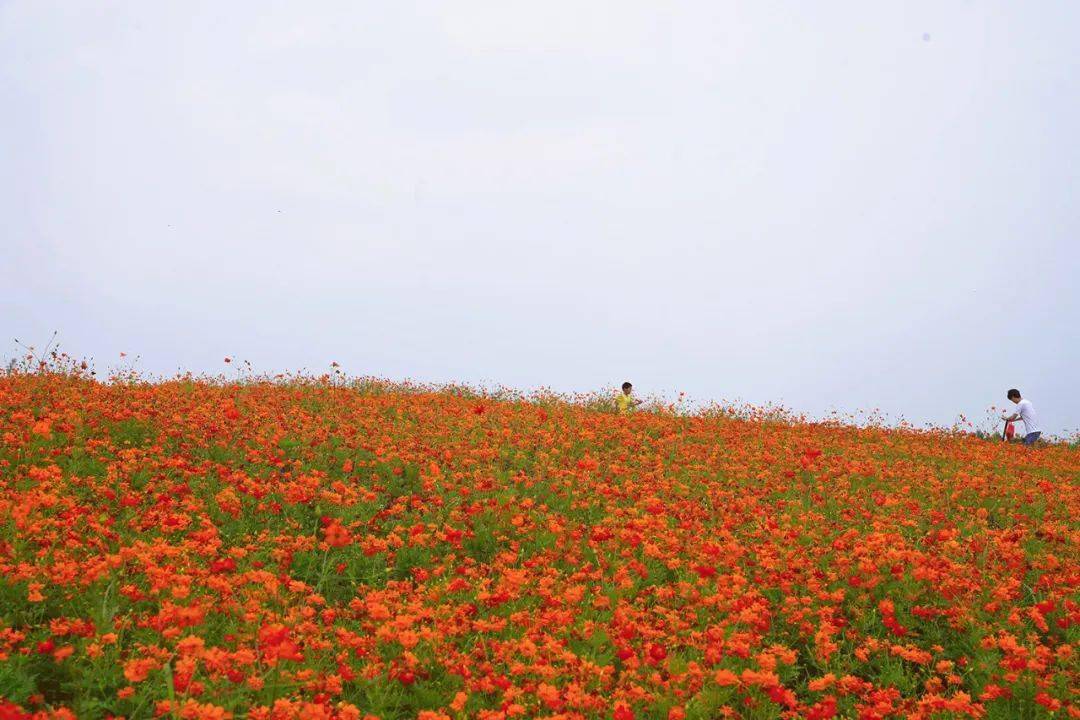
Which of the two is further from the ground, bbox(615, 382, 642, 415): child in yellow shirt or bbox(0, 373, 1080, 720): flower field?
bbox(615, 382, 642, 415): child in yellow shirt

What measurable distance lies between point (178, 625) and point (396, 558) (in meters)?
3.10

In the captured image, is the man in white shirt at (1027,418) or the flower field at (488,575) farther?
the man in white shirt at (1027,418)

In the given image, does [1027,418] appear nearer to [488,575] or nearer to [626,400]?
[626,400]

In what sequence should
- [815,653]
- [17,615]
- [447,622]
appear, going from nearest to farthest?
1. [17,615]
2. [447,622]
3. [815,653]

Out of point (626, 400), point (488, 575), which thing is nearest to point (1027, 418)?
point (626, 400)

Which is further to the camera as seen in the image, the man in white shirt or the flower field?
the man in white shirt

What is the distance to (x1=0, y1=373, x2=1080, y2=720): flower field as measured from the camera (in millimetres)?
4938

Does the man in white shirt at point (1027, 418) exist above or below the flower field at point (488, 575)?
above

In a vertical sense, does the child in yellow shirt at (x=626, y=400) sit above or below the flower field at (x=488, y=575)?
above

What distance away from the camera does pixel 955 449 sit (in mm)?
16109

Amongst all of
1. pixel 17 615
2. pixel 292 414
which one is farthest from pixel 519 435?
pixel 17 615

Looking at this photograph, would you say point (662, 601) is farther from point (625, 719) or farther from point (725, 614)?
point (625, 719)

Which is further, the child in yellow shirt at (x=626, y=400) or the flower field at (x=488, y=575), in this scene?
the child in yellow shirt at (x=626, y=400)

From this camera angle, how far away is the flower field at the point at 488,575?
494 cm
